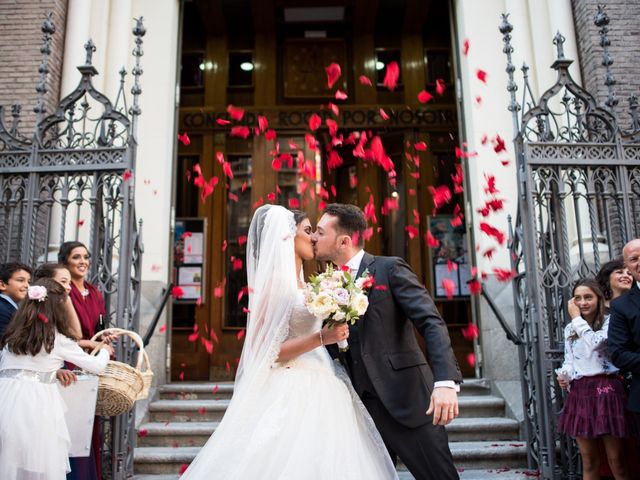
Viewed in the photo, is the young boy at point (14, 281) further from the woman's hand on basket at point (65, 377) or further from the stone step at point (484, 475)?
the stone step at point (484, 475)

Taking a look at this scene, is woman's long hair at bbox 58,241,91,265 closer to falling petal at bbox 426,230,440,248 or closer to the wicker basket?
the wicker basket

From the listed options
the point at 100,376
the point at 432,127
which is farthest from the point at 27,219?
the point at 432,127

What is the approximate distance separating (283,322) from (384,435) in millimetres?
858

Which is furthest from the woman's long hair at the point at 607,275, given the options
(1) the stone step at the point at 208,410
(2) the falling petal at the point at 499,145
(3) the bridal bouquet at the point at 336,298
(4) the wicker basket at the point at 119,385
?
(4) the wicker basket at the point at 119,385

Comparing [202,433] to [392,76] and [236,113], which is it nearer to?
[236,113]

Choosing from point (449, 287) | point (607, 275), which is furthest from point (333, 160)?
point (607, 275)

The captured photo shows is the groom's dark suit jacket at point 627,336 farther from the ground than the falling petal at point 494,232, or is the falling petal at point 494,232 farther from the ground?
the falling petal at point 494,232

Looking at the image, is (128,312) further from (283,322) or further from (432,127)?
(432,127)

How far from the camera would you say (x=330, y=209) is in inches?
156

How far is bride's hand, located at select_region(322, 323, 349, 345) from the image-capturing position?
3436 mm

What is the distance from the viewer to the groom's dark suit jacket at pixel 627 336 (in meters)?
4.24

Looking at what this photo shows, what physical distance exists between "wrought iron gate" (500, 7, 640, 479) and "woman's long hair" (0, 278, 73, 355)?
3.76 metres

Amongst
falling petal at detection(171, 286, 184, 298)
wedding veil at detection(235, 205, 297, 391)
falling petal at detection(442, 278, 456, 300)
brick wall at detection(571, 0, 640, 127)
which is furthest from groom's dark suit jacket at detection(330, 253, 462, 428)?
falling petal at detection(171, 286, 184, 298)

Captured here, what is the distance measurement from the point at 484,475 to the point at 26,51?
714 centimetres
